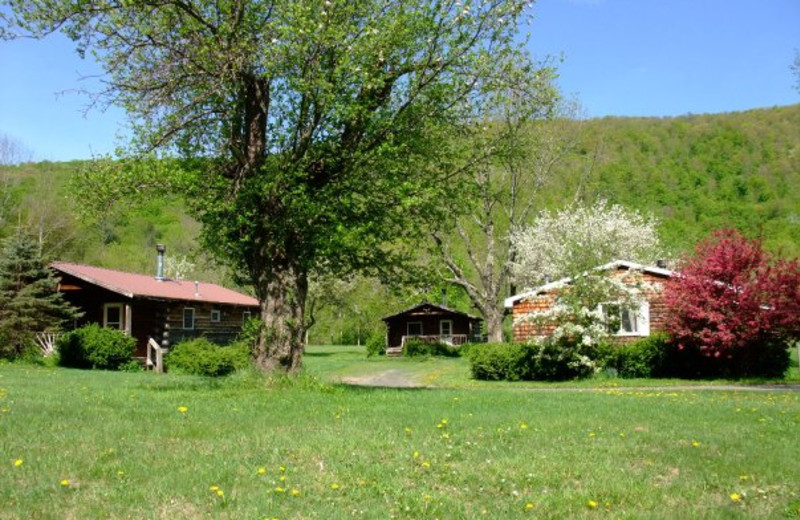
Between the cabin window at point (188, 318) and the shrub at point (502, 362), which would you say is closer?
the shrub at point (502, 362)

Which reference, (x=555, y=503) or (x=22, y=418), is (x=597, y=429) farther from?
(x=22, y=418)

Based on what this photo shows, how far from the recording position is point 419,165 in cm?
1551

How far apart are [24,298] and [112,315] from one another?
4683 millimetres

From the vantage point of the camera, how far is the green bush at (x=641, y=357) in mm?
23453

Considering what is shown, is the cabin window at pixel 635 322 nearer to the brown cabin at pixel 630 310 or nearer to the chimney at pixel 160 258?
the brown cabin at pixel 630 310

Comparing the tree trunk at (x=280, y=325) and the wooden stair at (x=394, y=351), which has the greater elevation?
the tree trunk at (x=280, y=325)

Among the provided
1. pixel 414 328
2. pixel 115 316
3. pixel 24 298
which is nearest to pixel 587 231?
pixel 414 328

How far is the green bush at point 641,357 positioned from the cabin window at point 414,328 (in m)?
31.4

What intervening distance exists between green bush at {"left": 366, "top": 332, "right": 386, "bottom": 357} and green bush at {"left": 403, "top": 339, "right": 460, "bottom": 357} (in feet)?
11.2

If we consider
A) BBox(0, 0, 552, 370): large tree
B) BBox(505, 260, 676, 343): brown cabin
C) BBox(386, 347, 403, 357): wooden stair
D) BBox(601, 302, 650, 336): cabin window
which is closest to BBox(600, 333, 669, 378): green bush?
BBox(505, 260, 676, 343): brown cabin

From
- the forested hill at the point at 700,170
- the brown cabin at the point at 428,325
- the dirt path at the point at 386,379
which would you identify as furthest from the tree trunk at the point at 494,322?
the brown cabin at the point at 428,325

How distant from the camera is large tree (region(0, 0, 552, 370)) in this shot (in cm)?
1312

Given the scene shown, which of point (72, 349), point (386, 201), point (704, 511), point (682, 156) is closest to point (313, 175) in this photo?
point (386, 201)

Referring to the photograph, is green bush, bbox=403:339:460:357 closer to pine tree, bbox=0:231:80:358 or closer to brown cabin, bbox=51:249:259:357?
brown cabin, bbox=51:249:259:357
